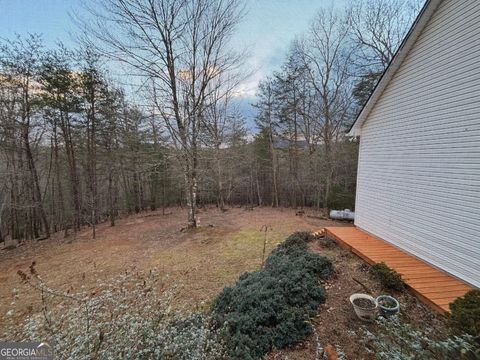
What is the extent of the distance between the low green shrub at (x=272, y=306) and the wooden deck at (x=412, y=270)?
46.3 inches

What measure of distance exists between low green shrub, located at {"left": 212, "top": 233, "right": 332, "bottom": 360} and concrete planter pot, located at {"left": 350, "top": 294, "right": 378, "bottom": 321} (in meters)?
0.47

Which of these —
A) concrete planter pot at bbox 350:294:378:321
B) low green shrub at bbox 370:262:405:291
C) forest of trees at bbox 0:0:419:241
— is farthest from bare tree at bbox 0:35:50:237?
low green shrub at bbox 370:262:405:291

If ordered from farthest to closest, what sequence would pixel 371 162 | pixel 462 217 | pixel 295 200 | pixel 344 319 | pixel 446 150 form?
pixel 295 200 → pixel 371 162 → pixel 446 150 → pixel 462 217 → pixel 344 319

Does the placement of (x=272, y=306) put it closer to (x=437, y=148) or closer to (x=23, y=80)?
(x=437, y=148)

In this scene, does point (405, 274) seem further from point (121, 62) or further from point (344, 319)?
point (121, 62)

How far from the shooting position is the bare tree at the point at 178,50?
7.64 m

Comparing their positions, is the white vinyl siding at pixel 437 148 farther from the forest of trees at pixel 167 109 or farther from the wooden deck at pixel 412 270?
the forest of trees at pixel 167 109

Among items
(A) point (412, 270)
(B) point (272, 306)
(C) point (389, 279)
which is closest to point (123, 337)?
(B) point (272, 306)

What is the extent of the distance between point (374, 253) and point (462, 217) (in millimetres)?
1570

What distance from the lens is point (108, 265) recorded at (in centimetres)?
600

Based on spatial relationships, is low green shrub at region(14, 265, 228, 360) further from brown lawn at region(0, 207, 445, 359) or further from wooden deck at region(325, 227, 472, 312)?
wooden deck at region(325, 227, 472, 312)

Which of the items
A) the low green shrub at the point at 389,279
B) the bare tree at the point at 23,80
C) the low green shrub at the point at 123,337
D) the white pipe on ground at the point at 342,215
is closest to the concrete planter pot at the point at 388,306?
the low green shrub at the point at 389,279

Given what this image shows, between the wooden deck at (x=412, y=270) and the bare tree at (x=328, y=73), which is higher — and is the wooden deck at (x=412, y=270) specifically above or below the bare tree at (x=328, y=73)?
below

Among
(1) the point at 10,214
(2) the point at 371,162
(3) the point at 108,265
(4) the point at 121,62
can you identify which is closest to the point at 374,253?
(2) the point at 371,162
